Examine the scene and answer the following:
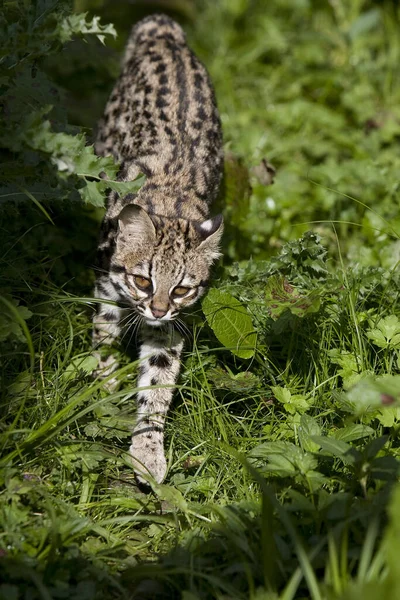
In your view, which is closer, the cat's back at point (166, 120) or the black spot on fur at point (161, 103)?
the cat's back at point (166, 120)

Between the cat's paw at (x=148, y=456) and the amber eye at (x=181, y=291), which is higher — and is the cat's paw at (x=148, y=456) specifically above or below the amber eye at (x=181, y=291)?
below

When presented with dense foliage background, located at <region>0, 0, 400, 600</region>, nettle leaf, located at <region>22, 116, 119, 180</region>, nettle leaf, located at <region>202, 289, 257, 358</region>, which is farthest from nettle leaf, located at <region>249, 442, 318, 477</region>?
nettle leaf, located at <region>22, 116, 119, 180</region>

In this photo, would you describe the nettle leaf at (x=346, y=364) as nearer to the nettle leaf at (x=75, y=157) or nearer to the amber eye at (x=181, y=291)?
the amber eye at (x=181, y=291)

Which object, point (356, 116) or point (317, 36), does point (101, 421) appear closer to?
point (356, 116)

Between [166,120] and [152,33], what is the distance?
3.80ft

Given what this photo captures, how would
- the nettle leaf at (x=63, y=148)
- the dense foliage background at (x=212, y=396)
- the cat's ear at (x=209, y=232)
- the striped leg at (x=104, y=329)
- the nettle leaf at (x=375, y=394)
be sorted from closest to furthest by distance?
1. the nettle leaf at (x=375, y=394)
2. the dense foliage background at (x=212, y=396)
3. the nettle leaf at (x=63, y=148)
4. the cat's ear at (x=209, y=232)
5. the striped leg at (x=104, y=329)

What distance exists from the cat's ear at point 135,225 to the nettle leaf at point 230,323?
1.54 ft

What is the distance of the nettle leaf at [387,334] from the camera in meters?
4.19

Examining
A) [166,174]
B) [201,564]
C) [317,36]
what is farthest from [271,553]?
[317,36]

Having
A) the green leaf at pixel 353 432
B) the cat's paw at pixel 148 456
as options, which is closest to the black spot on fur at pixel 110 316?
the cat's paw at pixel 148 456

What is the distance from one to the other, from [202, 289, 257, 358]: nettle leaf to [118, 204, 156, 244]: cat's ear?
47 centimetres

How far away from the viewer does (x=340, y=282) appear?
4.64 metres

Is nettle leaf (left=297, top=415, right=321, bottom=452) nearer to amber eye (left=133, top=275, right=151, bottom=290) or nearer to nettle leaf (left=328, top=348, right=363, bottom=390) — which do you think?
nettle leaf (left=328, top=348, right=363, bottom=390)

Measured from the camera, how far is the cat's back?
481cm
